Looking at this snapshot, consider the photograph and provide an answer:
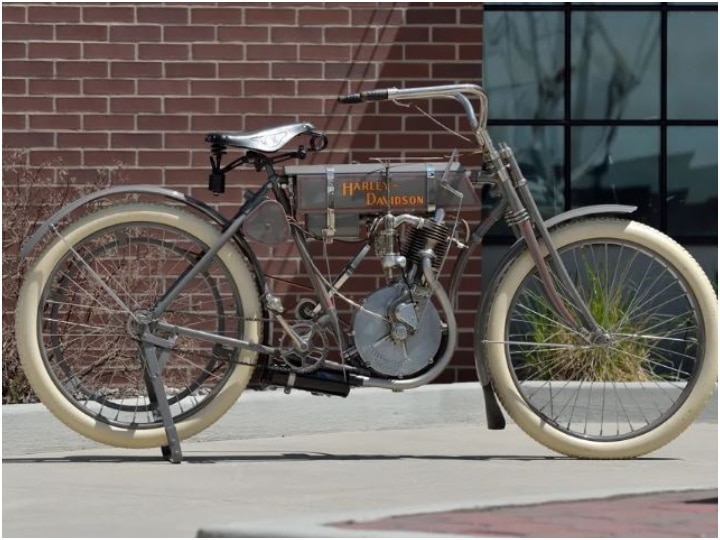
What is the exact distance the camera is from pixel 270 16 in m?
10.7

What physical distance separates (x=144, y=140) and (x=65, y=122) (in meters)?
0.44

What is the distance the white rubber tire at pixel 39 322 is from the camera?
8031 mm

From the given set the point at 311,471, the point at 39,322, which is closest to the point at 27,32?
the point at 39,322

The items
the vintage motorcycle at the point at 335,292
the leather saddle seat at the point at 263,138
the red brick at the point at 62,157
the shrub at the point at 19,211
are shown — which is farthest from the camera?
the red brick at the point at 62,157

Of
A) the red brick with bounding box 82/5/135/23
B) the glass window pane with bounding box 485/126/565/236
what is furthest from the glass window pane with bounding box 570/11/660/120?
the red brick with bounding box 82/5/135/23

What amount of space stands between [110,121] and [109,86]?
0.19 metres

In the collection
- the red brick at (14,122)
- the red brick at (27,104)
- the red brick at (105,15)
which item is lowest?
the red brick at (14,122)

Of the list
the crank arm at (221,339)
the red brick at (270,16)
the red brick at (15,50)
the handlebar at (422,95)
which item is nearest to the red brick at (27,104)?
the red brick at (15,50)

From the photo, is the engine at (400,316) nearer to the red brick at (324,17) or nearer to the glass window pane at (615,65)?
the red brick at (324,17)

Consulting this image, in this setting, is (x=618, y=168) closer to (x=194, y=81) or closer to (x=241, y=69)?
(x=241, y=69)

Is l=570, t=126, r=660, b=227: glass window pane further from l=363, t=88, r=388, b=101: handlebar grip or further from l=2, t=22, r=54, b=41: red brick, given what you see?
l=363, t=88, r=388, b=101: handlebar grip

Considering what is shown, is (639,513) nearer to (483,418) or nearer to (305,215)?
(305,215)

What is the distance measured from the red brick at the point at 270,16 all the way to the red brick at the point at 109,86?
2.40 ft

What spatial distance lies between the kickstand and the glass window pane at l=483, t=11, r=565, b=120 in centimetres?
396
